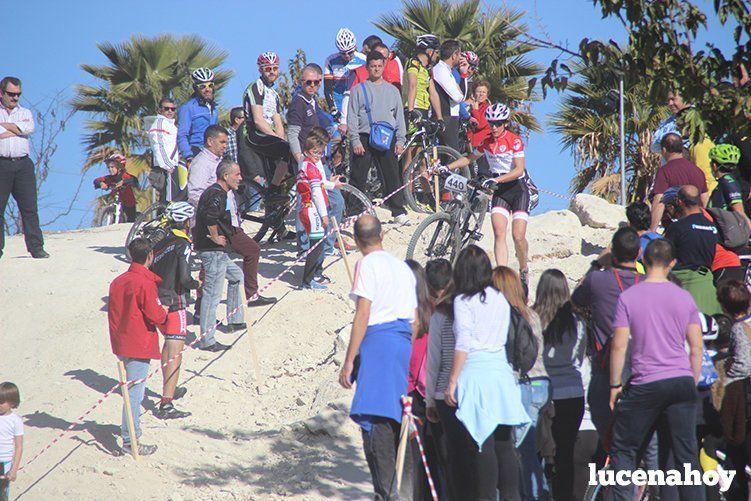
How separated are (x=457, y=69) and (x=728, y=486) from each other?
29.4ft

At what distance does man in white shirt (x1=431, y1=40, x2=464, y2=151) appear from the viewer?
14.5 m

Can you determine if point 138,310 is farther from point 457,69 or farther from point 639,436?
point 457,69

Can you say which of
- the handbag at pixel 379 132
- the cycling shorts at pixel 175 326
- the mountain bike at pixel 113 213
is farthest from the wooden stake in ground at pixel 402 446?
the mountain bike at pixel 113 213

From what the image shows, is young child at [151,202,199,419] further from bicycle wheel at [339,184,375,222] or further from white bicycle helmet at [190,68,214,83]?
white bicycle helmet at [190,68,214,83]

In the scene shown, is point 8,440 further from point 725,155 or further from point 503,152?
point 725,155

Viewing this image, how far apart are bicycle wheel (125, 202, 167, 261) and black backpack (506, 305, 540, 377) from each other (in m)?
6.99

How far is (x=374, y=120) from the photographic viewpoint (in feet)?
44.1

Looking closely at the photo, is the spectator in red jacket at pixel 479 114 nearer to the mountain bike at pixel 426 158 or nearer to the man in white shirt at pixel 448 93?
the man in white shirt at pixel 448 93

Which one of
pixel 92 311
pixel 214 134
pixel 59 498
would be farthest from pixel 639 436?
pixel 92 311

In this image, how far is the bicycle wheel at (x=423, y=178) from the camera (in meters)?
14.6

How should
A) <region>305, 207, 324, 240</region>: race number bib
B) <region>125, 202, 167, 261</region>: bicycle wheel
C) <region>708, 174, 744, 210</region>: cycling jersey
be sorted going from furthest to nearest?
<region>125, 202, 167, 261</region>: bicycle wheel → <region>305, 207, 324, 240</region>: race number bib → <region>708, 174, 744, 210</region>: cycling jersey

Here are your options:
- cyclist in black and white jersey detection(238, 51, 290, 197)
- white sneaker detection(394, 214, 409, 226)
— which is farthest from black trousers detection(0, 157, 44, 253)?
white sneaker detection(394, 214, 409, 226)

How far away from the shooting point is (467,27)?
68.9 feet

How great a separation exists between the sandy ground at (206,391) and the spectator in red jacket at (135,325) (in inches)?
19.8
